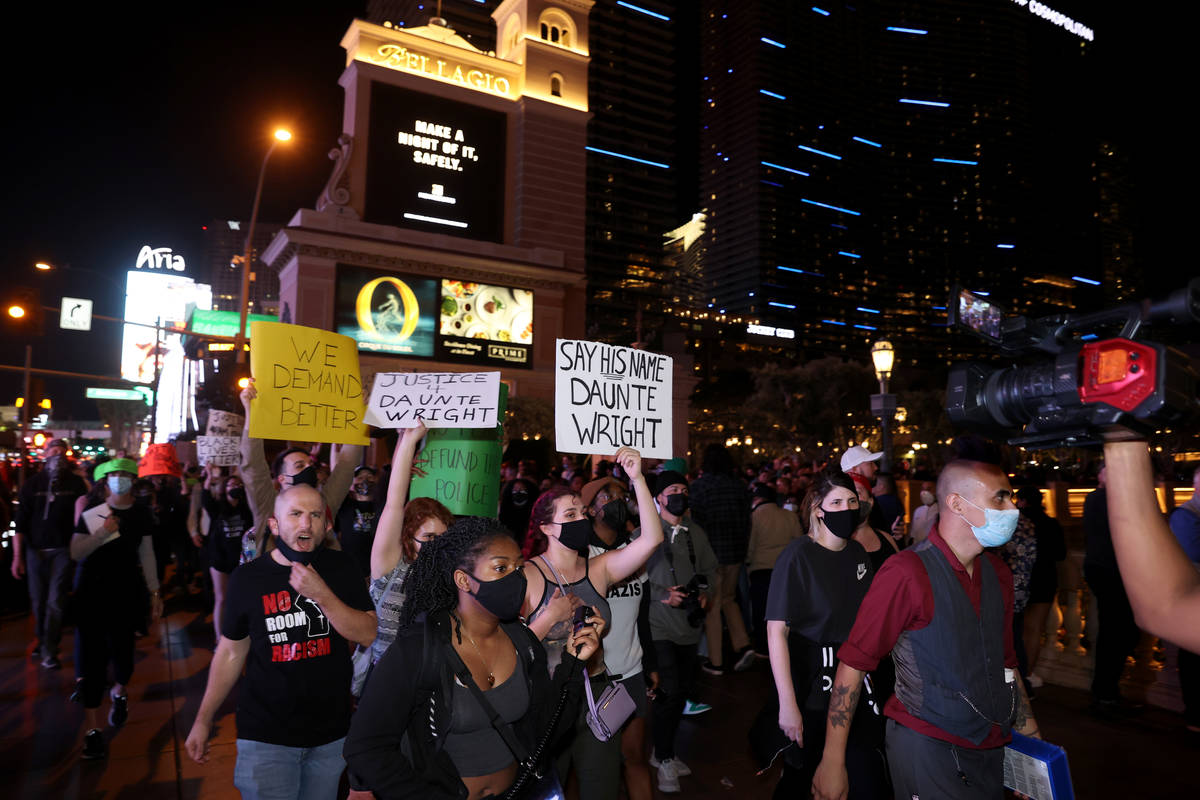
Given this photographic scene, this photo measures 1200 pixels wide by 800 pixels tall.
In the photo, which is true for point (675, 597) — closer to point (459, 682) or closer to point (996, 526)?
point (996, 526)

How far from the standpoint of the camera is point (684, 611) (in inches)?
210

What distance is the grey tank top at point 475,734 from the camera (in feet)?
7.89

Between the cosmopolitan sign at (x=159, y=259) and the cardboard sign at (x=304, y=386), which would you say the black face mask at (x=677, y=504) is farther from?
the cosmopolitan sign at (x=159, y=259)

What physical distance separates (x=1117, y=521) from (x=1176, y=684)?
6895mm

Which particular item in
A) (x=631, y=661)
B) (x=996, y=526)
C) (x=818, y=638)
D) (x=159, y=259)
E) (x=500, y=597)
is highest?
(x=159, y=259)

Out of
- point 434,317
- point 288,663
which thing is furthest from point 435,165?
point 288,663

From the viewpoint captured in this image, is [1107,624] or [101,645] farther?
[1107,624]

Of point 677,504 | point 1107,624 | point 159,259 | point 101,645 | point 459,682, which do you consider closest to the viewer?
point 459,682

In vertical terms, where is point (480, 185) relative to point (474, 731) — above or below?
above

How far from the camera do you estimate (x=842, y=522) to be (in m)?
4.04

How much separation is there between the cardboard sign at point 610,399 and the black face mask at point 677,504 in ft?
2.42

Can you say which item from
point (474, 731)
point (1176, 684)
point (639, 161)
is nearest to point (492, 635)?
point (474, 731)

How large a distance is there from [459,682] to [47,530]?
28.3 ft

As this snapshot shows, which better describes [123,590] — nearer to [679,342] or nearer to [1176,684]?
[1176,684]
